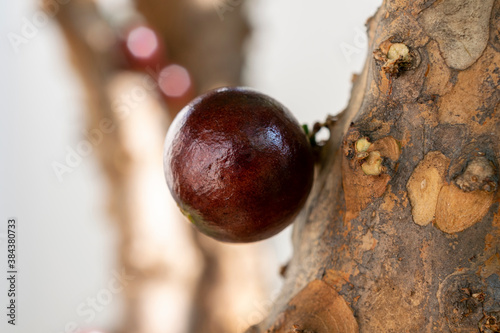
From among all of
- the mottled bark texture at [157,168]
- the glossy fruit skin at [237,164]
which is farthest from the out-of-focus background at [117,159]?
the glossy fruit skin at [237,164]

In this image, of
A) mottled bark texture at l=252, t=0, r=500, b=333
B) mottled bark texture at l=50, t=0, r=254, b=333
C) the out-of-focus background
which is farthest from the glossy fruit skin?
mottled bark texture at l=50, t=0, r=254, b=333

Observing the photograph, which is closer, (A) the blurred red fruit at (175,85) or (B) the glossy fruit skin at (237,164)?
(B) the glossy fruit skin at (237,164)

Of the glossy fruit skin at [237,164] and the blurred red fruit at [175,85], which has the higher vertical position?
the glossy fruit skin at [237,164]

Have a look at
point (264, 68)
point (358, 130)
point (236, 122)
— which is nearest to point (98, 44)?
point (264, 68)

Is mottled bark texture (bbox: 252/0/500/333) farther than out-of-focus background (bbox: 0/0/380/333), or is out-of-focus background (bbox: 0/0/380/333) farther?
out-of-focus background (bbox: 0/0/380/333)

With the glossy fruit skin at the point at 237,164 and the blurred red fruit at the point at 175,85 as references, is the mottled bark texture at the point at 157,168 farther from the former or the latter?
the glossy fruit skin at the point at 237,164

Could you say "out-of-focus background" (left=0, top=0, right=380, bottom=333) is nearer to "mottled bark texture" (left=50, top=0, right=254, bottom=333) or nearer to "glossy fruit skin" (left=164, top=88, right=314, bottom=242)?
"mottled bark texture" (left=50, top=0, right=254, bottom=333)
